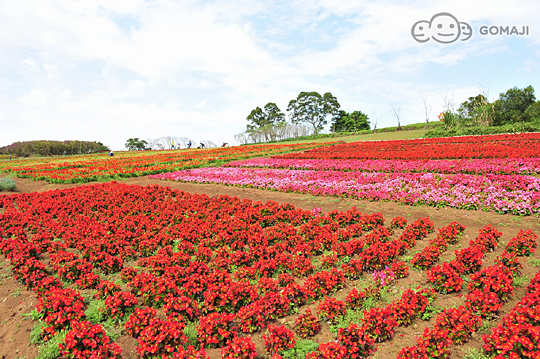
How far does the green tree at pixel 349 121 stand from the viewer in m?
82.9

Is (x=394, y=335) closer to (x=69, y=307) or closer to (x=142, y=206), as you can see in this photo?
(x=69, y=307)

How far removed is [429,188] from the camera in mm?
11625

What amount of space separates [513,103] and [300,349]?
70.8 metres

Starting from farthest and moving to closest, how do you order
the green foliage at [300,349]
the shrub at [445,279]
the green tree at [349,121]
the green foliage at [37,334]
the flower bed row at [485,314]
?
the green tree at [349,121]
the shrub at [445,279]
the green foliage at [37,334]
the green foliage at [300,349]
the flower bed row at [485,314]

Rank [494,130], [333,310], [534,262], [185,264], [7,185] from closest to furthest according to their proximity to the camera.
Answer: [333,310] → [534,262] → [185,264] → [7,185] → [494,130]

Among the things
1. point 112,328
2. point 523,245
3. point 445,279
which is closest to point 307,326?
point 445,279

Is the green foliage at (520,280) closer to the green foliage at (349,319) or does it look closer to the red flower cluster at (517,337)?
the red flower cluster at (517,337)

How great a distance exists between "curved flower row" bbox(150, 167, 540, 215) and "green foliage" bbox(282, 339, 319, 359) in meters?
8.24

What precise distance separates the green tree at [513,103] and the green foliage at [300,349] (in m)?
60.1

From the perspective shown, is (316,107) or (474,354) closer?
(474,354)

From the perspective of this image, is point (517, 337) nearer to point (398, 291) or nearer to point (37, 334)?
point (398, 291)

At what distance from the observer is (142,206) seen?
11.7 metres

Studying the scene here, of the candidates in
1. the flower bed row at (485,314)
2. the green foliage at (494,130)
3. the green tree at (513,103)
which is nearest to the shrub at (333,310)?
the flower bed row at (485,314)

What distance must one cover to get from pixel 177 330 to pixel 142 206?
8642 mm
